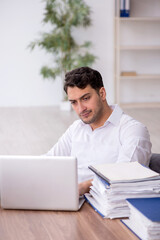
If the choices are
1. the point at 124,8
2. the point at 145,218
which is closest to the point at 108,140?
the point at 145,218

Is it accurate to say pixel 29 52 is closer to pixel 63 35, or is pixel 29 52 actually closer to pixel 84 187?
pixel 63 35

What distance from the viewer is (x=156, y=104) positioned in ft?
25.4

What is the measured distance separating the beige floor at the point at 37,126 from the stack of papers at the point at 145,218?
10.7ft

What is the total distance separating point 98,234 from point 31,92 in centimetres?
649

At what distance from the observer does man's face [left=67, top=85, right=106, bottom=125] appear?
79.7 inches

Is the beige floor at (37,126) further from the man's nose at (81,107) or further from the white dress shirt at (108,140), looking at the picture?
the man's nose at (81,107)

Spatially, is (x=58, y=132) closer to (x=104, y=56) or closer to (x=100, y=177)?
(x=104, y=56)

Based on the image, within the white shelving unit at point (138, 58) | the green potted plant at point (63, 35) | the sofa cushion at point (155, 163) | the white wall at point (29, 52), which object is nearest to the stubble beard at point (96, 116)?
the sofa cushion at point (155, 163)

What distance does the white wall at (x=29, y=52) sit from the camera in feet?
24.4

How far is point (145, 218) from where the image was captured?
1279 millimetres

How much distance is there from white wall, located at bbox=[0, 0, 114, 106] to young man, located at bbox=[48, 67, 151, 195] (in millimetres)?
5572

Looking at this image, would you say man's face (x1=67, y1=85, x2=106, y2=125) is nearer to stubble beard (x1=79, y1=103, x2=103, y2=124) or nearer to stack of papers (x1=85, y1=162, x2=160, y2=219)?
stubble beard (x1=79, y1=103, x2=103, y2=124)

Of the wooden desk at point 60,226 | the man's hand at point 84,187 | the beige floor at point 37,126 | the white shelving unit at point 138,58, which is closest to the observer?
the wooden desk at point 60,226

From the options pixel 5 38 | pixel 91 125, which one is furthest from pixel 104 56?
pixel 91 125
